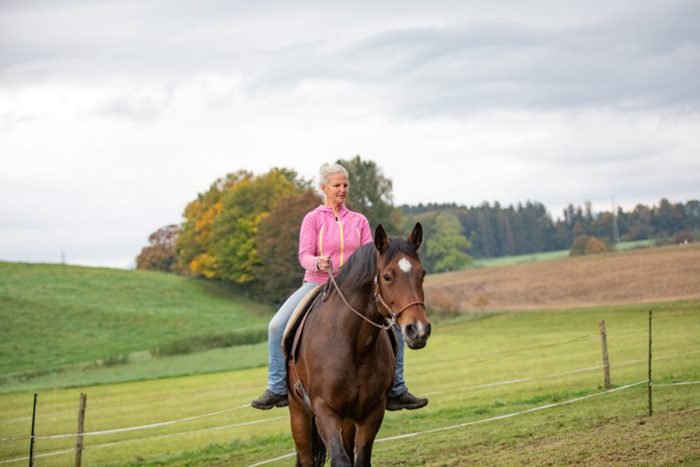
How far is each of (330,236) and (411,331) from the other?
2.21 meters

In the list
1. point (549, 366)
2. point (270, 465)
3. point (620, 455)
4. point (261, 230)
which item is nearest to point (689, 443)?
point (620, 455)

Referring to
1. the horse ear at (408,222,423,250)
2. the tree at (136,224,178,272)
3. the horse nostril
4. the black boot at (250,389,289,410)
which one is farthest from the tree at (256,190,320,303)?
the horse nostril

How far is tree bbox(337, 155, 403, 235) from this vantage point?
276 ft

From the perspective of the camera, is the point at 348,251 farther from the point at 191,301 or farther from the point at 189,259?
the point at 189,259

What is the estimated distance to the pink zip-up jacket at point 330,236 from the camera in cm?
813

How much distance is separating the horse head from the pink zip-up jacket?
128cm

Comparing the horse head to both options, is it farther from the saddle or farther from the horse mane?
the saddle

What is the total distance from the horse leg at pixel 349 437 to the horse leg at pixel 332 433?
343mm

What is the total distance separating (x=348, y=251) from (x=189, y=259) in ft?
272

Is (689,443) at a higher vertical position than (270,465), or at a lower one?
higher

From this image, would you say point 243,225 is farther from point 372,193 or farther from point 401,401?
point 401,401

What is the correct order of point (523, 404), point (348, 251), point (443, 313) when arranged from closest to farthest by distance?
point (348, 251), point (523, 404), point (443, 313)

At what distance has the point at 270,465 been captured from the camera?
1475 centimetres

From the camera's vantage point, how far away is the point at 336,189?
809 cm
